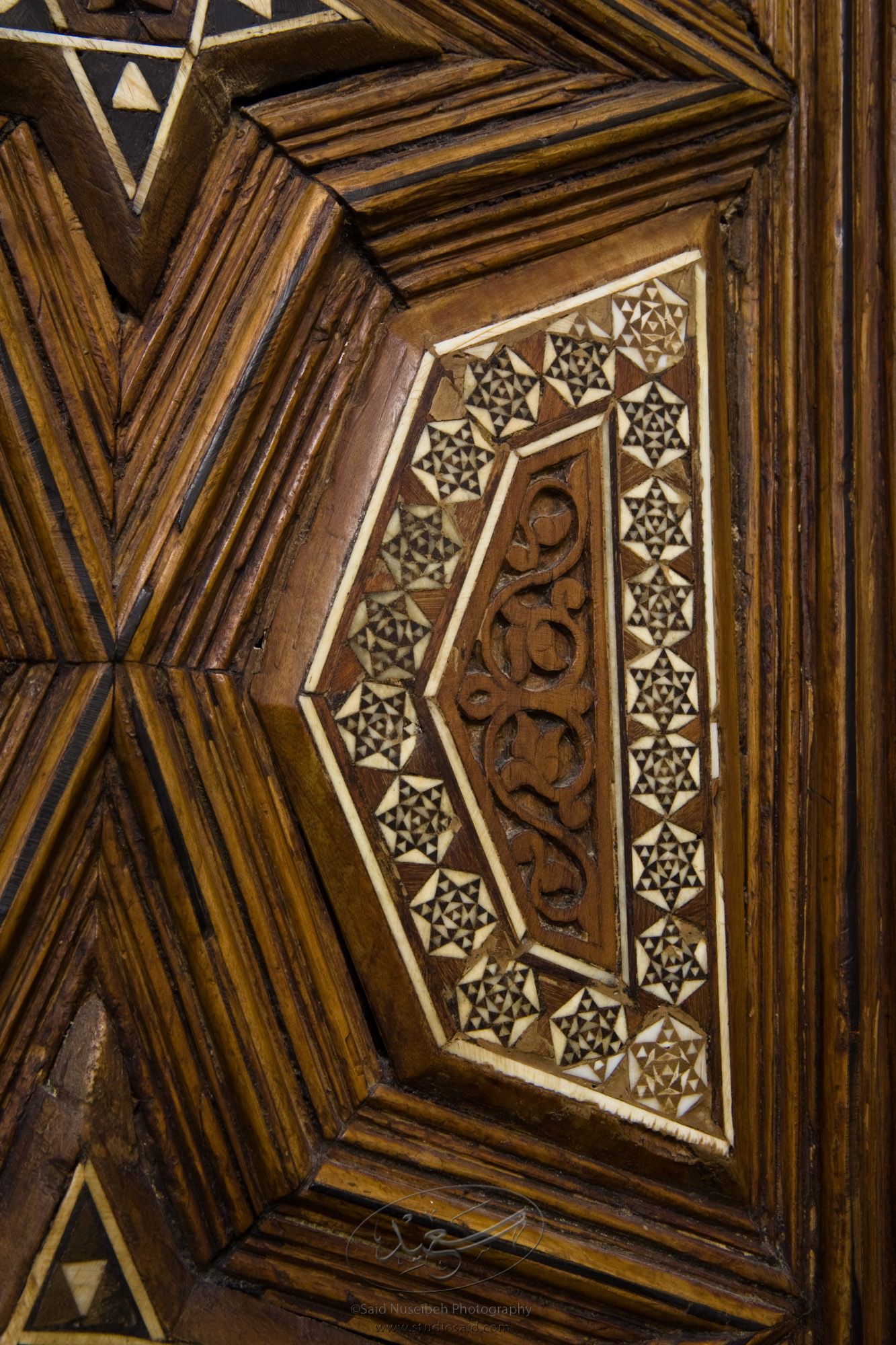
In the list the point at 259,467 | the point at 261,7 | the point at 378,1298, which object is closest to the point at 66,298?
the point at 259,467

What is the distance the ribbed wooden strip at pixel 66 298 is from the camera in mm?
1108

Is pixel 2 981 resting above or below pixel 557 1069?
above

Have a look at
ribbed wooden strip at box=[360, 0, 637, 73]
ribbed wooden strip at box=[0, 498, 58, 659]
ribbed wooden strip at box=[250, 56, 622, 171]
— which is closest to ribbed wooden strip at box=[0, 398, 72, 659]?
ribbed wooden strip at box=[0, 498, 58, 659]

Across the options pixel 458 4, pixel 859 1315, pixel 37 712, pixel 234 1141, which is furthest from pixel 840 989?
pixel 458 4

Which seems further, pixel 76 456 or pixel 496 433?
pixel 496 433

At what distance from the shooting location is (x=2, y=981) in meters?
1.10

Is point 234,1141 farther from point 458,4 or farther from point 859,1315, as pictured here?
point 458,4

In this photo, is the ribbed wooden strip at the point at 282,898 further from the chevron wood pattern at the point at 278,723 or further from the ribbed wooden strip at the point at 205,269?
the ribbed wooden strip at the point at 205,269

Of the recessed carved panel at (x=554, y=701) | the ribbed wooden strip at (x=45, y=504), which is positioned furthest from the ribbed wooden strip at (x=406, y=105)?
the ribbed wooden strip at (x=45, y=504)

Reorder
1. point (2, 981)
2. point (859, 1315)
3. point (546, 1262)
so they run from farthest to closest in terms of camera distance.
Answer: point (859, 1315) → point (546, 1262) → point (2, 981)

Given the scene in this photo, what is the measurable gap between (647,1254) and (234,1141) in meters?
0.49

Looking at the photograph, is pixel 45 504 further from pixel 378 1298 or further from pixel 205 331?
pixel 378 1298

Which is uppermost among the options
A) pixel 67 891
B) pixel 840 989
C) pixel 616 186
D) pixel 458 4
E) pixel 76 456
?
pixel 458 4

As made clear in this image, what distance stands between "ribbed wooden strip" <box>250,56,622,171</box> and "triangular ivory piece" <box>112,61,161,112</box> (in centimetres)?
11
